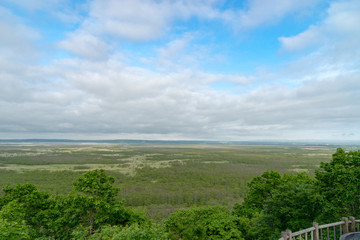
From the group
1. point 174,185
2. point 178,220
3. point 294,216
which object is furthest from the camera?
point 174,185

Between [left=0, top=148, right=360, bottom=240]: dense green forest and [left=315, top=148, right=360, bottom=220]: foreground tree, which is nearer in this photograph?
[left=315, top=148, right=360, bottom=220]: foreground tree

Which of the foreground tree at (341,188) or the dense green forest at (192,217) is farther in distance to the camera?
the dense green forest at (192,217)

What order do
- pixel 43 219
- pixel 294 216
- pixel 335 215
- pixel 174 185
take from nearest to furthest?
pixel 335 215
pixel 294 216
pixel 43 219
pixel 174 185

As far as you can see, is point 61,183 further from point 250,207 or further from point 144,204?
point 250,207

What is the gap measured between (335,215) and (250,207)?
16360 millimetres

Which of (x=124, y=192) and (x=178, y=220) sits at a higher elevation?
(x=178, y=220)

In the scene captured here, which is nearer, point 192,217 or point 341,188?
point 341,188

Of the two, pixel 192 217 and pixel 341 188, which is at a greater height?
pixel 341 188

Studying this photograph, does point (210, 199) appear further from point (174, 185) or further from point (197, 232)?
point (197, 232)

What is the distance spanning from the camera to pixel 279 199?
18672 millimetres

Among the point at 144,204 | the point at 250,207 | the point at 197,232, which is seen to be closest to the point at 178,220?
the point at 197,232

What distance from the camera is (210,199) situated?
58.2 meters

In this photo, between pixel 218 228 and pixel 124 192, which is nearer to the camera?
pixel 218 228

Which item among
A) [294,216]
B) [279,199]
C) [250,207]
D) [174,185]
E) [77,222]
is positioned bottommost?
[174,185]
